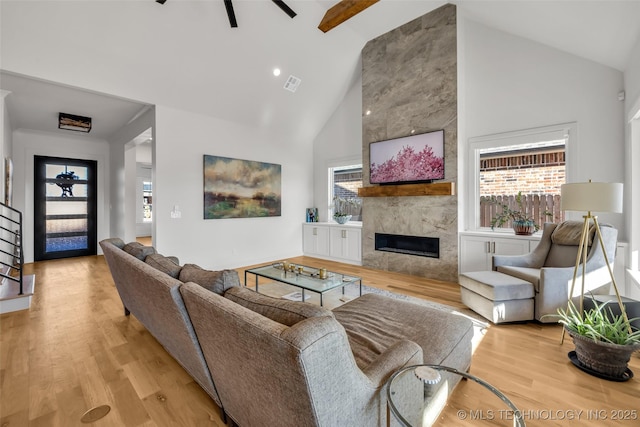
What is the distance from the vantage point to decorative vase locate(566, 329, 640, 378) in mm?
1907

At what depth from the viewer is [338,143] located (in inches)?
248

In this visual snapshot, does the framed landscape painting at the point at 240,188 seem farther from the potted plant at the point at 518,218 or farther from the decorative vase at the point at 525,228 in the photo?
the decorative vase at the point at 525,228

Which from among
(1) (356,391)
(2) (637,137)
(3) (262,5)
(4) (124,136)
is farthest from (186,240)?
(2) (637,137)

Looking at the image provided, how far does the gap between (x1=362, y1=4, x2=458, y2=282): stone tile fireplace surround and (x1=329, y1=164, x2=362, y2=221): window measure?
663 millimetres

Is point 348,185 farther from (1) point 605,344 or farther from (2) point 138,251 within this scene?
(1) point 605,344

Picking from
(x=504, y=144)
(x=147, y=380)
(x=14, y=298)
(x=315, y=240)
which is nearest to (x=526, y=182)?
(x=504, y=144)

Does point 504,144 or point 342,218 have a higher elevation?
point 504,144

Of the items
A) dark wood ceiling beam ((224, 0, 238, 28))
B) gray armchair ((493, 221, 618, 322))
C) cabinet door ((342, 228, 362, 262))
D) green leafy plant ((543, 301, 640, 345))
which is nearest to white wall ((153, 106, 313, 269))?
cabinet door ((342, 228, 362, 262))

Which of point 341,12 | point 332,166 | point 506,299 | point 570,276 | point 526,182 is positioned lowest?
point 506,299

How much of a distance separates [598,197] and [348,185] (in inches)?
174

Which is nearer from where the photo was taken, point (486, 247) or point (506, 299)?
point (506, 299)

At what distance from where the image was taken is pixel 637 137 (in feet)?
10.2

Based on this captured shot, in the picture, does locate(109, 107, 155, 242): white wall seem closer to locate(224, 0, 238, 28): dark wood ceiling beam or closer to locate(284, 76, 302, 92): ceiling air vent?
locate(284, 76, 302, 92): ceiling air vent

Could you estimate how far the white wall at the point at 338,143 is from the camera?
19.5 ft
